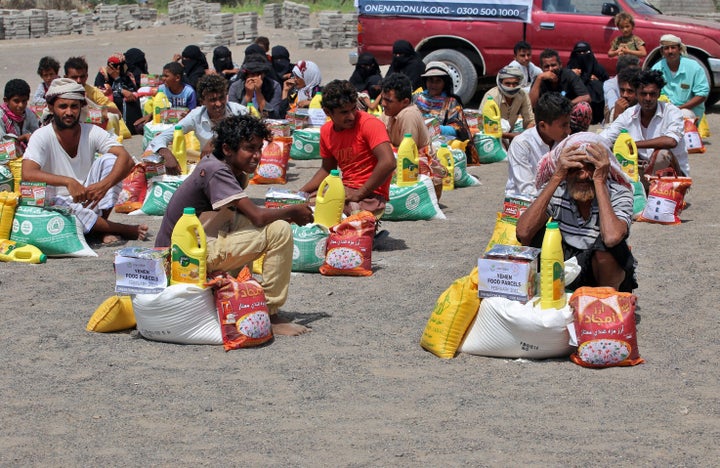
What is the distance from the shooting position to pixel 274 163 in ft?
35.7

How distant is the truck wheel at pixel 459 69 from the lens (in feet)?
51.3

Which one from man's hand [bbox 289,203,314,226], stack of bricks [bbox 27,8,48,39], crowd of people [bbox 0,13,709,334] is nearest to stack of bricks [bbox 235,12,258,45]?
stack of bricks [bbox 27,8,48,39]

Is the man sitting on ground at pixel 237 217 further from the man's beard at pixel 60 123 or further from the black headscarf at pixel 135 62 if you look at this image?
the black headscarf at pixel 135 62

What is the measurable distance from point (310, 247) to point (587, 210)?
7.08 ft

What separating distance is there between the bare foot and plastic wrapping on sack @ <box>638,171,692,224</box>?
394 centimetres

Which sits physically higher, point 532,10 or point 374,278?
Result: point 532,10

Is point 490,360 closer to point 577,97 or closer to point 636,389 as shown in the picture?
point 636,389

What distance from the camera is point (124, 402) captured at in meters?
4.96

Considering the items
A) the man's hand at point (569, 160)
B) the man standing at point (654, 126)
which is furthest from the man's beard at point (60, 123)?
the man standing at point (654, 126)

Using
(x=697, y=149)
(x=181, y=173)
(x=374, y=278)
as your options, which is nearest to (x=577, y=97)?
(x=697, y=149)

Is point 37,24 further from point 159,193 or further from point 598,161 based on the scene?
point 598,161

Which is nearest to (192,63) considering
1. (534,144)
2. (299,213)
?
(534,144)

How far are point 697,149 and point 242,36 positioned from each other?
18887 millimetres

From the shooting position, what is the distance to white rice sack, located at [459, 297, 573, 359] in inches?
210
